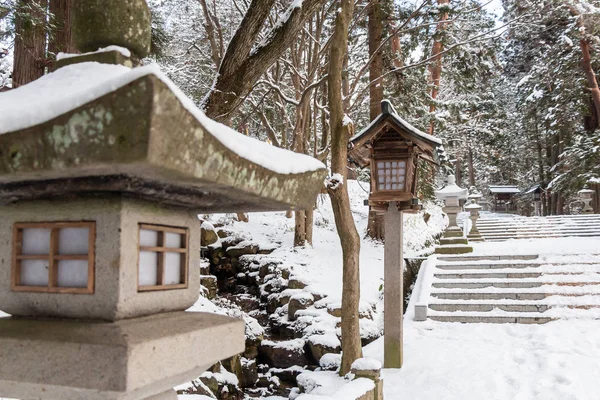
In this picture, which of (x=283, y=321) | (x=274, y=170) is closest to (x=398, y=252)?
(x=283, y=321)

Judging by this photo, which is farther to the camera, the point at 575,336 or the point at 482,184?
the point at 482,184

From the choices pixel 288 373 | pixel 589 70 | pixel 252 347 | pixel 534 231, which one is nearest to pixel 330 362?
pixel 288 373

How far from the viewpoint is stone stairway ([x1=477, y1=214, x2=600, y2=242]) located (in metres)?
16.2

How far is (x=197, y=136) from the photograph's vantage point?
134 centimetres

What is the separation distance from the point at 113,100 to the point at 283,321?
30.8 feet

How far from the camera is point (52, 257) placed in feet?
5.51

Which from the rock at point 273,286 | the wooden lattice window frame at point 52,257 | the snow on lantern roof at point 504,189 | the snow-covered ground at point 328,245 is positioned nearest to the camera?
the wooden lattice window frame at point 52,257

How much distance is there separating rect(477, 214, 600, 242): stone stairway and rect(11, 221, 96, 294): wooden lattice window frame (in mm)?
17079

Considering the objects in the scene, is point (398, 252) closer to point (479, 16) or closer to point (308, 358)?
point (308, 358)

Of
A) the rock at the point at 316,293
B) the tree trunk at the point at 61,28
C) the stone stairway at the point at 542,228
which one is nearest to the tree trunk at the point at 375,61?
the rock at the point at 316,293

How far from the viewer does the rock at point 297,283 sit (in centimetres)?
1103

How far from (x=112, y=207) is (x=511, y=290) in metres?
9.26

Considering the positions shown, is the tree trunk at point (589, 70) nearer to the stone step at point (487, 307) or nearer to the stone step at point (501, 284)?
the stone step at point (501, 284)

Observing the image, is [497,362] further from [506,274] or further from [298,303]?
[298,303]
